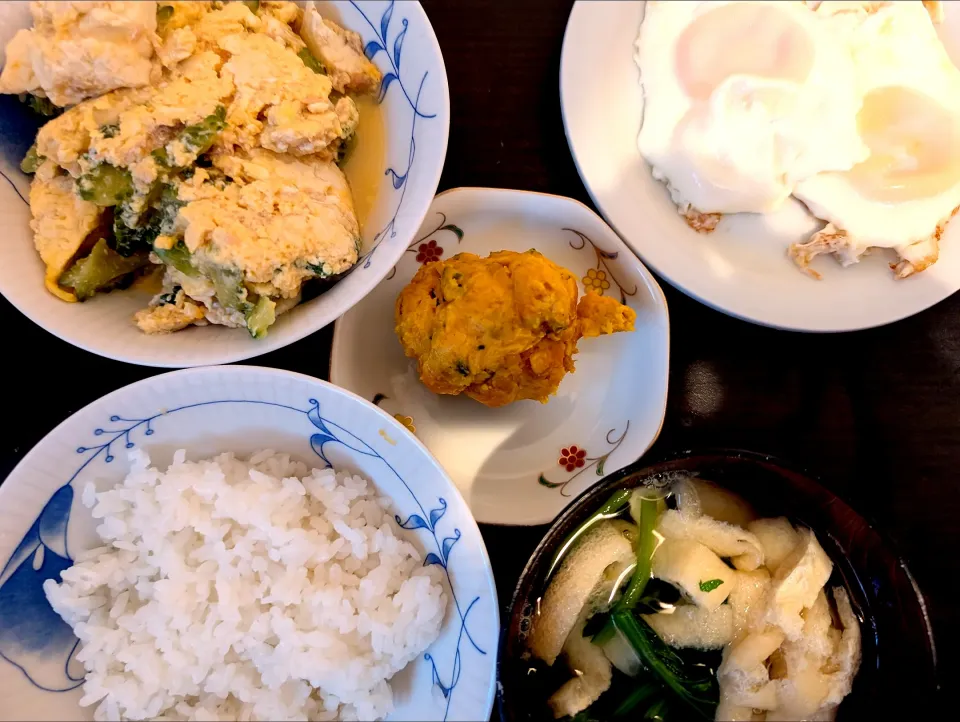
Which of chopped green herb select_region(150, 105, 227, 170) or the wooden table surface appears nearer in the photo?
chopped green herb select_region(150, 105, 227, 170)

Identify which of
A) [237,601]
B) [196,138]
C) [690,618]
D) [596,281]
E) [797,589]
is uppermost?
[196,138]

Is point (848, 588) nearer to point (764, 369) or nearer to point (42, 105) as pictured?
point (764, 369)

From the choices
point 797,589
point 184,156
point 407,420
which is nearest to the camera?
point 184,156

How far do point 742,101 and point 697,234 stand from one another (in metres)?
0.37

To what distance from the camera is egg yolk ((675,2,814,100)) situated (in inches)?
68.1

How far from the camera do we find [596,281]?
1.73m

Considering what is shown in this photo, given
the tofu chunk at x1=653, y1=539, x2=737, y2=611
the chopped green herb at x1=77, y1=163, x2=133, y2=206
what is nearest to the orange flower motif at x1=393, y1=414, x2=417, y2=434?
the tofu chunk at x1=653, y1=539, x2=737, y2=611

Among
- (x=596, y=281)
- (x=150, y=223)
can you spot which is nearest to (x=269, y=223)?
(x=150, y=223)

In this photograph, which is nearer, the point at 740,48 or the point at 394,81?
the point at 394,81

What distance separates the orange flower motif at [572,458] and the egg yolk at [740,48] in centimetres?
100

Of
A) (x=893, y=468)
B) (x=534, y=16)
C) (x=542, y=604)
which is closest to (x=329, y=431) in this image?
(x=542, y=604)

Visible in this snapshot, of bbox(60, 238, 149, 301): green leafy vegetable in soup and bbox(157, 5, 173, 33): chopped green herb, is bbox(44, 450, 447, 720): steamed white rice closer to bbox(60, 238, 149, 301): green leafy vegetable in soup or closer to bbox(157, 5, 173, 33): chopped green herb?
bbox(60, 238, 149, 301): green leafy vegetable in soup

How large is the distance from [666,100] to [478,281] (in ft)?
2.58

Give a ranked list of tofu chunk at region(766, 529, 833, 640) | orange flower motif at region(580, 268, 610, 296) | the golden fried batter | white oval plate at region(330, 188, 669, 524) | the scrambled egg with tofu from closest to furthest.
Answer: the scrambled egg with tofu
tofu chunk at region(766, 529, 833, 640)
the golden fried batter
white oval plate at region(330, 188, 669, 524)
orange flower motif at region(580, 268, 610, 296)
